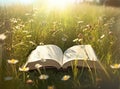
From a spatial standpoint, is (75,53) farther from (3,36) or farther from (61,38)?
(3,36)

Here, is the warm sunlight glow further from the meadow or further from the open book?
the open book

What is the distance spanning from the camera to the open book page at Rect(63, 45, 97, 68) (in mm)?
1177

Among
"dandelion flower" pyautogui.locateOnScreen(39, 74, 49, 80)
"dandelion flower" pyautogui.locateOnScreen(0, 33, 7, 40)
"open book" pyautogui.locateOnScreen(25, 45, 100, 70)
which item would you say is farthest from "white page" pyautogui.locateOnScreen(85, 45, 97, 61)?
"dandelion flower" pyautogui.locateOnScreen(0, 33, 7, 40)

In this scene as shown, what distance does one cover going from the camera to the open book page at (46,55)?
1.17 meters

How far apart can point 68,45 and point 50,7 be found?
0.50 feet

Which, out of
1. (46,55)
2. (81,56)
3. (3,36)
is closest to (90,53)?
(81,56)

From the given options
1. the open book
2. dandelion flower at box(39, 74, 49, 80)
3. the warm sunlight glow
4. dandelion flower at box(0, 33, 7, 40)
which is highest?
the warm sunlight glow

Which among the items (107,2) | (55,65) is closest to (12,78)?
(55,65)

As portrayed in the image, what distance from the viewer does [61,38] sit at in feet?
4.06

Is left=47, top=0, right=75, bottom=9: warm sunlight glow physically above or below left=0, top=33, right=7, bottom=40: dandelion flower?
above

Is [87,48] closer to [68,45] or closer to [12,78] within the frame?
[68,45]

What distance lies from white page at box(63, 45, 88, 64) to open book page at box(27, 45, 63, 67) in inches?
0.8

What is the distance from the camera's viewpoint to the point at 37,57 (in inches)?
47.0

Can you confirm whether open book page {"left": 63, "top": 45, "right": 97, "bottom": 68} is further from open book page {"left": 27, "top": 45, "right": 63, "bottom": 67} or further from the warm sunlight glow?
the warm sunlight glow
